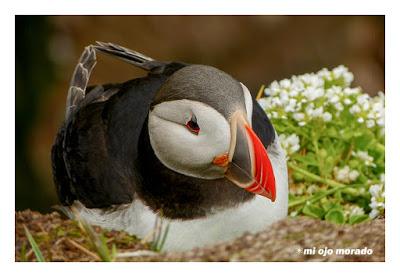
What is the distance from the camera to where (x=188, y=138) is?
370cm

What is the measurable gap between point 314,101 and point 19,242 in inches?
57.3

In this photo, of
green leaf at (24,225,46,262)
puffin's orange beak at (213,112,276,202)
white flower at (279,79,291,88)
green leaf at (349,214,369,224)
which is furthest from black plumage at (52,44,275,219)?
green leaf at (349,214,369,224)

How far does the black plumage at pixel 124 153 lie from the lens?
12.8 ft

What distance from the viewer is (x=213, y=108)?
3646mm

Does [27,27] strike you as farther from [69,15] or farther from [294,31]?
[294,31]

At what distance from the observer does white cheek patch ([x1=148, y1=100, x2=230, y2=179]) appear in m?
3.64

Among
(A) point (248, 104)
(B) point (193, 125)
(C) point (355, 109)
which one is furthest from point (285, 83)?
(B) point (193, 125)

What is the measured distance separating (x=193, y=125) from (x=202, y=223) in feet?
1.45

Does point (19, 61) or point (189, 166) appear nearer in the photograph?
point (189, 166)

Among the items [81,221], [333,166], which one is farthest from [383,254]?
[81,221]

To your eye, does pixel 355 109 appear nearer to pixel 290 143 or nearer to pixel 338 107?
pixel 338 107

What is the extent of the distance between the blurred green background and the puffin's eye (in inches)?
30.1

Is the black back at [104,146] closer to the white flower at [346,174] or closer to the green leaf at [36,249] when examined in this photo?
the green leaf at [36,249]

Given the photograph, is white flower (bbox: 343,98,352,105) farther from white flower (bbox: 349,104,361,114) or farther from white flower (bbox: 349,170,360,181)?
white flower (bbox: 349,170,360,181)
